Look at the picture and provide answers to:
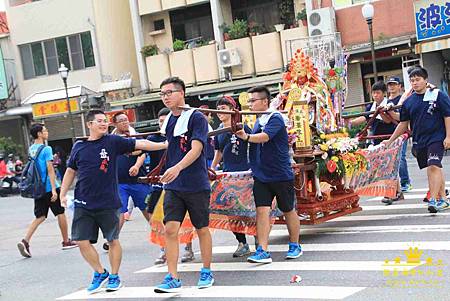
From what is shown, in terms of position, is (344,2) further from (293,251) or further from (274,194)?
(293,251)

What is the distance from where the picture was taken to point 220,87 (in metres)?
26.7

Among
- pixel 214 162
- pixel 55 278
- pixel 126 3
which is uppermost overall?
pixel 126 3

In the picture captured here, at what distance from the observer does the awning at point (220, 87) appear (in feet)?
82.8

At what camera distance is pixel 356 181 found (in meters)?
9.46

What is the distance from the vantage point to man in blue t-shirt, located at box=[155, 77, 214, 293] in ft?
21.6

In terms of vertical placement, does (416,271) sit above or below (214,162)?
below

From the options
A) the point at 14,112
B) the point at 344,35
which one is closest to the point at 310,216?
the point at 344,35

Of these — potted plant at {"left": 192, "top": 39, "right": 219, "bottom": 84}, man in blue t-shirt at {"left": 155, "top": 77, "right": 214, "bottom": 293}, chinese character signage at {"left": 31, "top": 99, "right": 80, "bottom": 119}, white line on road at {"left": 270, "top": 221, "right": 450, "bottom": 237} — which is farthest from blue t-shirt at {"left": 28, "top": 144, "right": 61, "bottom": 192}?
chinese character signage at {"left": 31, "top": 99, "right": 80, "bottom": 119}

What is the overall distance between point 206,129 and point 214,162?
231cm

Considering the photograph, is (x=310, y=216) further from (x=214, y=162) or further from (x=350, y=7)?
(x=350, y=7)

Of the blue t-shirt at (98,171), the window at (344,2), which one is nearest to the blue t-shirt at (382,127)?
the blue t-shirt at (98,171)

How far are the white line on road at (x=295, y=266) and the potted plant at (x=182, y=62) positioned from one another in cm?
2053

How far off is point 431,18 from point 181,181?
1687 cm

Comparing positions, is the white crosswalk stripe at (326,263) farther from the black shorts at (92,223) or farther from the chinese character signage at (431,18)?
the chinese character signage at (431,18)
